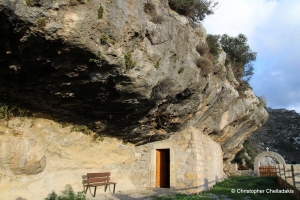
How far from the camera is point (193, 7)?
23.7 ft

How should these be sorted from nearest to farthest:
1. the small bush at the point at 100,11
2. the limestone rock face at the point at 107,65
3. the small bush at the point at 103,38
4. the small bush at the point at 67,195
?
the limestone rock face at the point at 107,65 < the small bush at the point at 100,11 < the small bush at the point at 103,38 < the small bush at the point at 67,195

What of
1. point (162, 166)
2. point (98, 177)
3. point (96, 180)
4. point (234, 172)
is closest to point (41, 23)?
point (96, 180)

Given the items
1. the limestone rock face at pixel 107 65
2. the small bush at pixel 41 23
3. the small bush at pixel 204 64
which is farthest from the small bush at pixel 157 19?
Result: the small bush at pixel 41 23

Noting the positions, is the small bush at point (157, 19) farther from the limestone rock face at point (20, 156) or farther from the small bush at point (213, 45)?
the limestone rock face at point (20, 156)

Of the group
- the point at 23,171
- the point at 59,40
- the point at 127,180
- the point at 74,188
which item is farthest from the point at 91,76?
the point at 127,180

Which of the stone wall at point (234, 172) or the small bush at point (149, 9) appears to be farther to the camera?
the stone wall at point (234, 172)

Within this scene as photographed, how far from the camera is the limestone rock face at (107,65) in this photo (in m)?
3.26

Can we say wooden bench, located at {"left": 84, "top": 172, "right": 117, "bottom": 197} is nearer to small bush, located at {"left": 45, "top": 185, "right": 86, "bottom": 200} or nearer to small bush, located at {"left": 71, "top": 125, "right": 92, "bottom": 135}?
small bush, located at {"left": 45, "top": 185, "right": 86, "bottom": 200}

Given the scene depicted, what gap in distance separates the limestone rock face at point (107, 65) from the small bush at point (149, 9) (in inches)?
0.8

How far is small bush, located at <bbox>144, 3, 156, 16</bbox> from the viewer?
498 cm

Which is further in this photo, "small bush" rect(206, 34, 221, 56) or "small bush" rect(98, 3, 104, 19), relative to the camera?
"small bush" rect(206, 34, 221, 56)

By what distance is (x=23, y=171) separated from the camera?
523 centimetres

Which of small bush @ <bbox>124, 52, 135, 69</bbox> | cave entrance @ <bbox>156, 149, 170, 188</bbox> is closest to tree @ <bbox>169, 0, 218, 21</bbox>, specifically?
small bush @ <bbox>124, 52, 135, 69</bbox>

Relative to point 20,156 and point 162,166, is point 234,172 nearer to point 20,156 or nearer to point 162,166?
point 162,166
